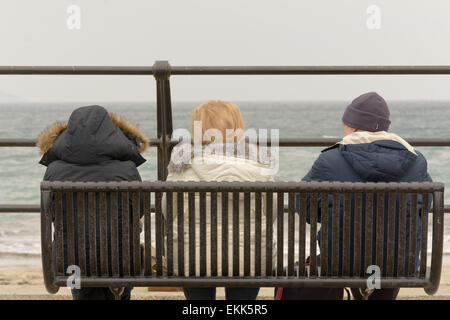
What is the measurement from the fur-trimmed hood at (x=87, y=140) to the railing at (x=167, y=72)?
2.53 ft

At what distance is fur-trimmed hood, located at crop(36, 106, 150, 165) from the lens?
238 centimetres

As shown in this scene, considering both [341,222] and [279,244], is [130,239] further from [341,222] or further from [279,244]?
[341,222]

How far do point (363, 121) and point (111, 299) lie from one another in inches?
50.7

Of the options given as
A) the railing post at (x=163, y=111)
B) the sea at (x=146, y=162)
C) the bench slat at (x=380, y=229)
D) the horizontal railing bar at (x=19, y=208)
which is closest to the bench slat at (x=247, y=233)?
the bench slat at (x=380, y=229)

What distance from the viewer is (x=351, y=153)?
2.35m

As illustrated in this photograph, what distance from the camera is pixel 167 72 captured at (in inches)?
126

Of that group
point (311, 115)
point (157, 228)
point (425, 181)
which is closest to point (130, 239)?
point (157, 228)

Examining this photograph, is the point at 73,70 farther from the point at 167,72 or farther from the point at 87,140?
the point at 87,140

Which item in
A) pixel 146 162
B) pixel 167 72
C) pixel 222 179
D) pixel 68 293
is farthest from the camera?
pixel 146 162

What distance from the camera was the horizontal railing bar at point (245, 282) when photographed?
7.47 feet

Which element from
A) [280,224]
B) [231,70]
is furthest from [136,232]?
[231,70]

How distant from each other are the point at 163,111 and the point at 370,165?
1310 millimetres

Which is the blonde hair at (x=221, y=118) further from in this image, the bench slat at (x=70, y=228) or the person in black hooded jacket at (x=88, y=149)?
the bench slat at (x=70, y=228)

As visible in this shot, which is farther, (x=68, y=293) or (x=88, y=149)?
(x=68, y=293)
